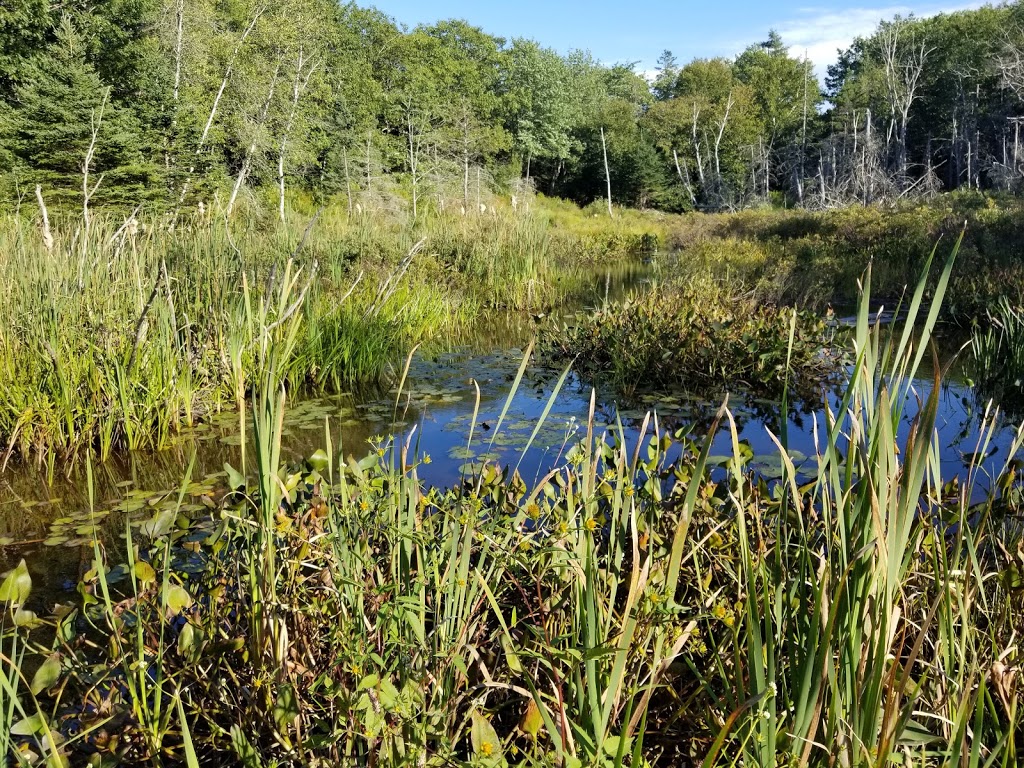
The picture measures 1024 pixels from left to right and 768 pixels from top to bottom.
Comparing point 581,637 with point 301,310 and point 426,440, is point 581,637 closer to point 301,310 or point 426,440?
point 426,440

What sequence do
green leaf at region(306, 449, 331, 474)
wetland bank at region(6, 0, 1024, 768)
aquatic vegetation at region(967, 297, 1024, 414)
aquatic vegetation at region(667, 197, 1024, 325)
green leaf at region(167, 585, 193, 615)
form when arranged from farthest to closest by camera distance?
1. aquatic vegetation at region(667, 197, 1024, 325)
2. aquatic vegetation at region(967, 297, 1024, 414)
3. green leaf at region(306, 449, 331, 474)
4. green leaf at region(167, 585, 193, 615)
5. wetland bank at region(6, 0, 1024, 768)

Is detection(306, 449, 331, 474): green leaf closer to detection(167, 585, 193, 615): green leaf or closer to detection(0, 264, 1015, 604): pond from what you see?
detection(0, 264, 1015, 604): pond

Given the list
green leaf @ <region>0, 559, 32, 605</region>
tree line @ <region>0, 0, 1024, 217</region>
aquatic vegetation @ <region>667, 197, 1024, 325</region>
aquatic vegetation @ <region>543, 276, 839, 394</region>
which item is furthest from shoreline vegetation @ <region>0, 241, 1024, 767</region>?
aquatic vegetation @ <region>667, 197, 1024, 325</region>

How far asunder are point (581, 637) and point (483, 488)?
33.3 inches

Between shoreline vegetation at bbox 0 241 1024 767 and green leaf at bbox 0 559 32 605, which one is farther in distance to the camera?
green leaf at bbox 0 559 32 605

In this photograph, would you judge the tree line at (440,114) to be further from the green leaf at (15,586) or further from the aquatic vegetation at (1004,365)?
the aquatic vegetation at (1004,365)

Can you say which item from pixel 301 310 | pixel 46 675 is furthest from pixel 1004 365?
pixel 46 675

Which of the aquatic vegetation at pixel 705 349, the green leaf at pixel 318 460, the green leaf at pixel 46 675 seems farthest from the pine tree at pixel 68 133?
the green leaf at pixel 46 675

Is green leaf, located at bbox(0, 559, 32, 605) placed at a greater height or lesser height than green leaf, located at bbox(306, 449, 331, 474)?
lesser

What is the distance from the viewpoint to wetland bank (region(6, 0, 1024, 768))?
3.98 feet

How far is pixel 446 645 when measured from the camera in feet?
4.55

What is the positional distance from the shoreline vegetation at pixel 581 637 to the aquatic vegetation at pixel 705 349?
11.4ft

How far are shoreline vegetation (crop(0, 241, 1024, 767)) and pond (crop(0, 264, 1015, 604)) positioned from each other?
619 millimetres

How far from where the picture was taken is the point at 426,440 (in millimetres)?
4613
